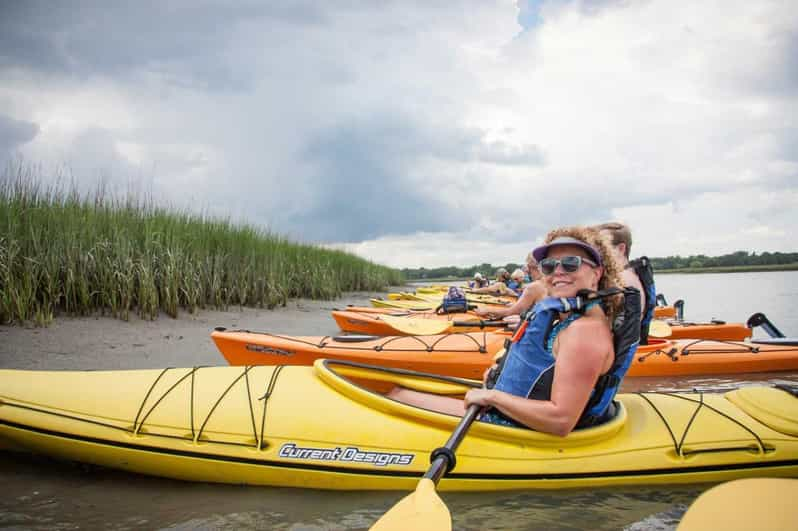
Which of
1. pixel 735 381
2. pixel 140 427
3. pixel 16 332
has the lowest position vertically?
pixel 735 381

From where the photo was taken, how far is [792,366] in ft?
19.4

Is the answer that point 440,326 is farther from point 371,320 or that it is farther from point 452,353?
point 371,320

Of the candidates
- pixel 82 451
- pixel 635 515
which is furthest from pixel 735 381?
pixel 82 451

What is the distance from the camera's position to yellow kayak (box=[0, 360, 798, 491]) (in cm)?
257

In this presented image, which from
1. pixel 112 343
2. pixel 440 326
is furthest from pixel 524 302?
pixel 112 343

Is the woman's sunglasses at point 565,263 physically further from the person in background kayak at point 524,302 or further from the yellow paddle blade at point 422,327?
the yellow paddle blade at point 422,327

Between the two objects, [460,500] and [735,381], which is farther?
[735,381]

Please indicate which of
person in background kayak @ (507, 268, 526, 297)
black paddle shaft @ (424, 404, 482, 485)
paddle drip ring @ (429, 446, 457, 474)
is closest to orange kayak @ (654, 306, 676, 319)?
person in background kayak @ (507, 268, 526, 297)

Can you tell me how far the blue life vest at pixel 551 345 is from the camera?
7.41 ft

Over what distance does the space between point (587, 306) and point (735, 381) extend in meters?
4.62

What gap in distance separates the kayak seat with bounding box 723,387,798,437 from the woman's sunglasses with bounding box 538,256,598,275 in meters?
1.59

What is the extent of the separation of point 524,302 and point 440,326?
3.92 ft

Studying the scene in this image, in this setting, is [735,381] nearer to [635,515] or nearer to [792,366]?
[792,366]

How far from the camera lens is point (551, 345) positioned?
2.34 metres
